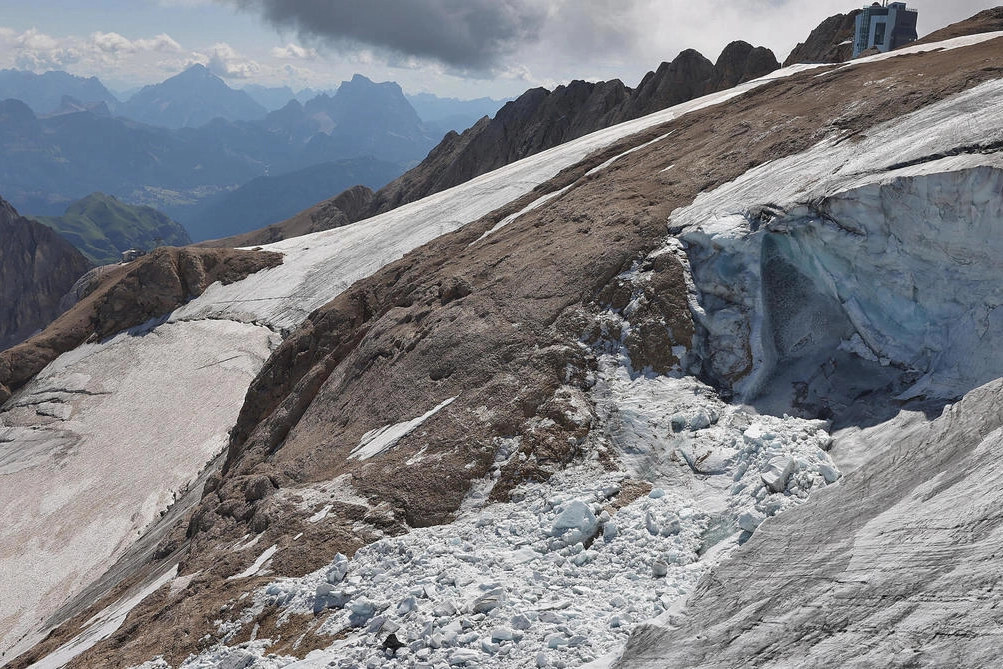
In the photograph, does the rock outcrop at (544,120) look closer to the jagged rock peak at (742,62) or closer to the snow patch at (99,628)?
the jagged rock peak at (742,62)

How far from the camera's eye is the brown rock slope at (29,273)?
386 feet

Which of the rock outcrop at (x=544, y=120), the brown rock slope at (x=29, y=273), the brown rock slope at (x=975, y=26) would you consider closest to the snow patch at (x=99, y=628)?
the brown rock slope at (x=975, y=26)

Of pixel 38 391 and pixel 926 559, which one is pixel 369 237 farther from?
pixel 926 559

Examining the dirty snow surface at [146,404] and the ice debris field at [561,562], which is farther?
the dirty snow surface at [146,404]

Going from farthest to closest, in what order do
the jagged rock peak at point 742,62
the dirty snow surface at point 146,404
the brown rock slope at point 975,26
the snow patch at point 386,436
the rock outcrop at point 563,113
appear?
1. the rock outcrop at point 563,113
2. the jagged rock peak at point 742,62
3. the dirty snow surface at point 146,404
4. the brown rock slope at point 975,26
5. the snow patch at point 386,436

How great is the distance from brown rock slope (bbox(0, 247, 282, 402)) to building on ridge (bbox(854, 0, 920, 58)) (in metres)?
59.3

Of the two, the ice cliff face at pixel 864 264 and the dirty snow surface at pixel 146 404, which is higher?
the ice cliff face at pixel 864 264

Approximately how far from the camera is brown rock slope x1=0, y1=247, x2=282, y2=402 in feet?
122

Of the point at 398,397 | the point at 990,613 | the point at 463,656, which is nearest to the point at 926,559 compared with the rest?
the point at 990,613

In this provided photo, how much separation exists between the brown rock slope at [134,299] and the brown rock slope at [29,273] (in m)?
94.8

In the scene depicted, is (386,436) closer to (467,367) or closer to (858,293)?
(467,367)

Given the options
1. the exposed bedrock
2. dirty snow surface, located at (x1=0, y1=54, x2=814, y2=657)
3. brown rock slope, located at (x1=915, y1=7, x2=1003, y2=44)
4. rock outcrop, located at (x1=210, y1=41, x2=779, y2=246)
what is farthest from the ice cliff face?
rock outcrop, located at (x1=210, y1=41, x2=779, y2=246)

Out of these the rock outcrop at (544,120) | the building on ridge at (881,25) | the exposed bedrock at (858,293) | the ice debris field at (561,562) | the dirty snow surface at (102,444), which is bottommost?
the dirty snow surface at (102,444)

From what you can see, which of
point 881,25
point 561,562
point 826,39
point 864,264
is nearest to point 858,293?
point 864,264
